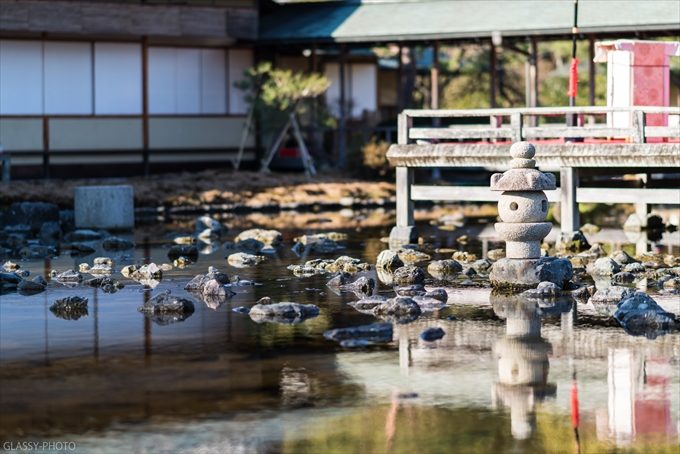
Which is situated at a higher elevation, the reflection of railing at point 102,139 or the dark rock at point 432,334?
the reflection of railing at point 102,139

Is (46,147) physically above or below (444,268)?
above

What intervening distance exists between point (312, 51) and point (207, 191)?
24.2ft

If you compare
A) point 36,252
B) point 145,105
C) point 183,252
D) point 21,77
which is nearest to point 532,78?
point 145,105

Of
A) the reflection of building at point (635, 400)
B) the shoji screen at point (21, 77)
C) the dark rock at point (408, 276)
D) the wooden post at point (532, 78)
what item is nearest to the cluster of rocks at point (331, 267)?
the dark rock at point (408, 276)

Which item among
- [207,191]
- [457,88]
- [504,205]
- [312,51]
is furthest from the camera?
[457,88]

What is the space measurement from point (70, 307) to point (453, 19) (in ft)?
70.6

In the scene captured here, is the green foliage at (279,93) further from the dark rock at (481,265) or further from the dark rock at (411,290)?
the dark rock at (411,290)

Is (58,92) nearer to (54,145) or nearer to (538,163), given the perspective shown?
(54,145)

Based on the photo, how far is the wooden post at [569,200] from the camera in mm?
22781

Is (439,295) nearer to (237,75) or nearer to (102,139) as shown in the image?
(102,139)

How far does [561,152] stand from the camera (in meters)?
22.6

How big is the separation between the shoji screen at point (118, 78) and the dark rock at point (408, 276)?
19.9m

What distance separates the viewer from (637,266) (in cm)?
1927

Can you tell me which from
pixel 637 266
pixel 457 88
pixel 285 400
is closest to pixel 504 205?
pixel 637 266
